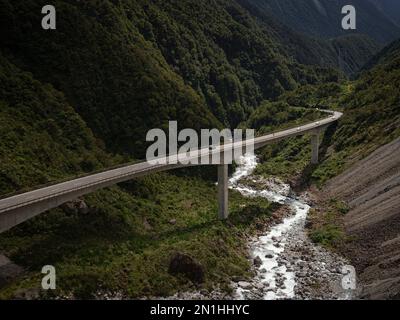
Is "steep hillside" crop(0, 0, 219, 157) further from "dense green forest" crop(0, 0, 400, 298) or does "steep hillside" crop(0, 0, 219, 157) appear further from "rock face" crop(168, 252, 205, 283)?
"rock face" crop(168, 252, 205, 283)

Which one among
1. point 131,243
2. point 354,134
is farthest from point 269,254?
point 354,134

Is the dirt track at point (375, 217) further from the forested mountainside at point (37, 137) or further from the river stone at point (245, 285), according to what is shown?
the forested mountainside at point (37, 137)

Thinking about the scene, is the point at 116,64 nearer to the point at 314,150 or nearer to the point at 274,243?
the point at 314,150

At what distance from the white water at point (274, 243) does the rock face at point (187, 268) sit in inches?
148

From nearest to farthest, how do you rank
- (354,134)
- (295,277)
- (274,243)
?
(295,277) → (274,243) → (354,134)

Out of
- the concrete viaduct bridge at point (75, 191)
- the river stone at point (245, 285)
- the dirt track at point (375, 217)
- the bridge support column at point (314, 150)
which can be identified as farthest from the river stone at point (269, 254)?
the bridge support column at point (314, 150)

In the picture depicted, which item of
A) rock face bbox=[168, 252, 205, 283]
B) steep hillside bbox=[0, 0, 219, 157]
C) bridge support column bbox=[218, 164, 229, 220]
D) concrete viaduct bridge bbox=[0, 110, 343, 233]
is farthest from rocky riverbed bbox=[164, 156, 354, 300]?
steep hillside bbox=[0, 0, 219, 157]

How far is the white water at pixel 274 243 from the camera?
136 feet

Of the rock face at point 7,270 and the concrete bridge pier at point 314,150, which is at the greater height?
the concrete bridge pier at point 314,150

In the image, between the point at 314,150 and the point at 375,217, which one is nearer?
the point at 375,217

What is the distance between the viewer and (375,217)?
166 ft

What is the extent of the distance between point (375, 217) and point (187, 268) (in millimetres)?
22365

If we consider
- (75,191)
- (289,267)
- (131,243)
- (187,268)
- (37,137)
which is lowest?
(187,268)
